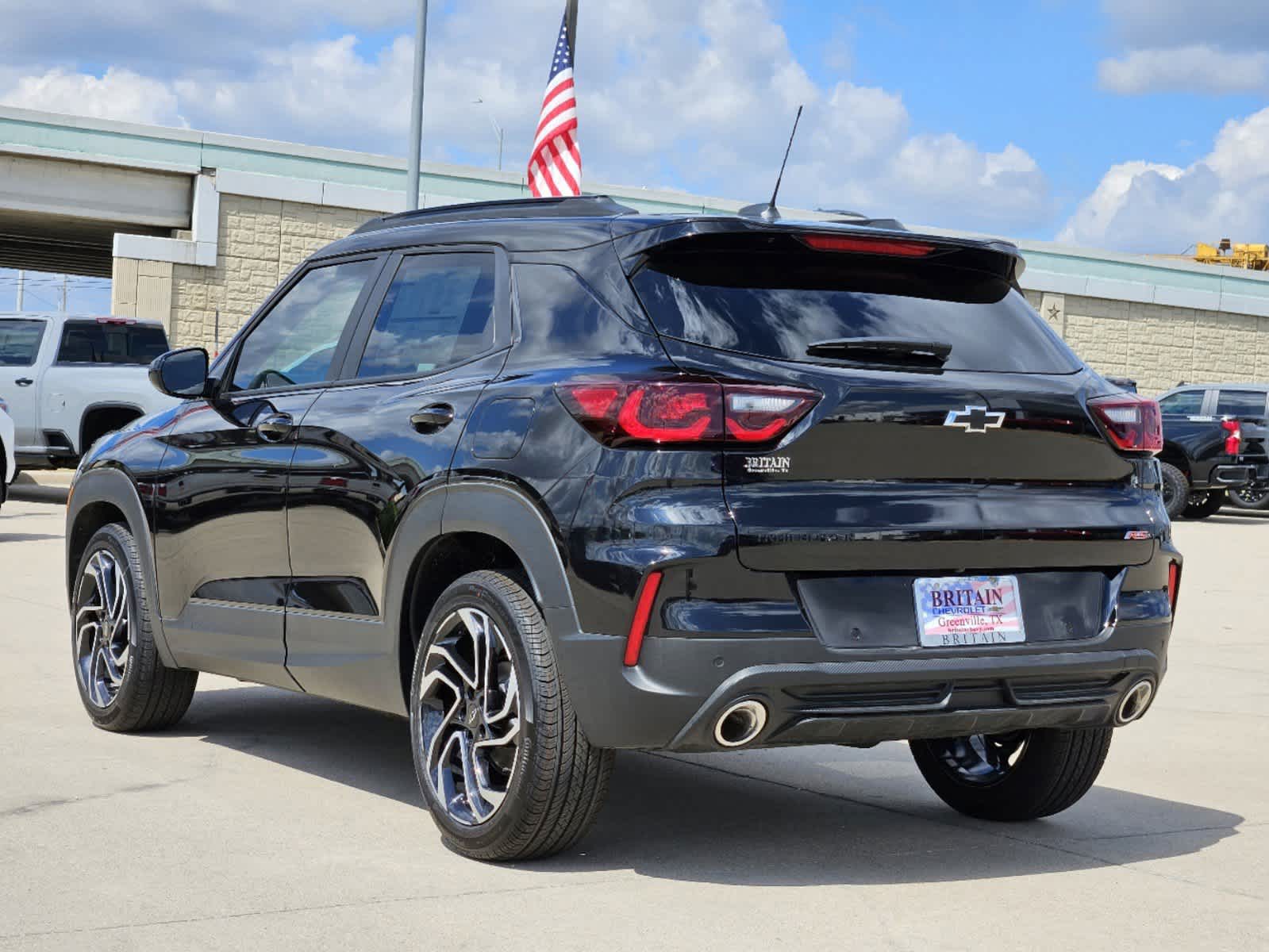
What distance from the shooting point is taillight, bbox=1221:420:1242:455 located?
2448 cm

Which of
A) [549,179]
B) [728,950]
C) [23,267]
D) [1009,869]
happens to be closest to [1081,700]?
[1009,869]

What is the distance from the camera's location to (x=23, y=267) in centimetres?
5241

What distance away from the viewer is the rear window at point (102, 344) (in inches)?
805

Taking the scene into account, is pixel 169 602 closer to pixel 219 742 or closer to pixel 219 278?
pixel 219 742

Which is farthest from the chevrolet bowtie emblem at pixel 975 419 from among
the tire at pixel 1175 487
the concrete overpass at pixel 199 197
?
the concrete overpass at pixel 199 197

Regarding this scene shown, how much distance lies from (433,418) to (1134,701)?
213 centimetres

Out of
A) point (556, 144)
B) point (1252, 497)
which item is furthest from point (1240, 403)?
point (556, 144)

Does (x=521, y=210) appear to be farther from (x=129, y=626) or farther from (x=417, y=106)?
(x=417, y=106)

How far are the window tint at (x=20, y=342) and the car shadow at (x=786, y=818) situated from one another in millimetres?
13946

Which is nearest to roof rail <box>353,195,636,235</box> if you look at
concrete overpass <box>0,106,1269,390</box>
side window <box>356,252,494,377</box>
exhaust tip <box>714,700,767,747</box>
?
side window <box>356,252,494,377</box>

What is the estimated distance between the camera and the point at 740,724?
457 centimetres

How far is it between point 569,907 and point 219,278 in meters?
28.0

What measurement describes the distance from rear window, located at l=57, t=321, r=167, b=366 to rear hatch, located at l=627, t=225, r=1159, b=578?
53.9 feet

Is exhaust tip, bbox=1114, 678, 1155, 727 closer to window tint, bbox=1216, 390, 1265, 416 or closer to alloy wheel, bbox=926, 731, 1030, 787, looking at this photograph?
alloy wheel, bbox=926, 731, 1030, 787
